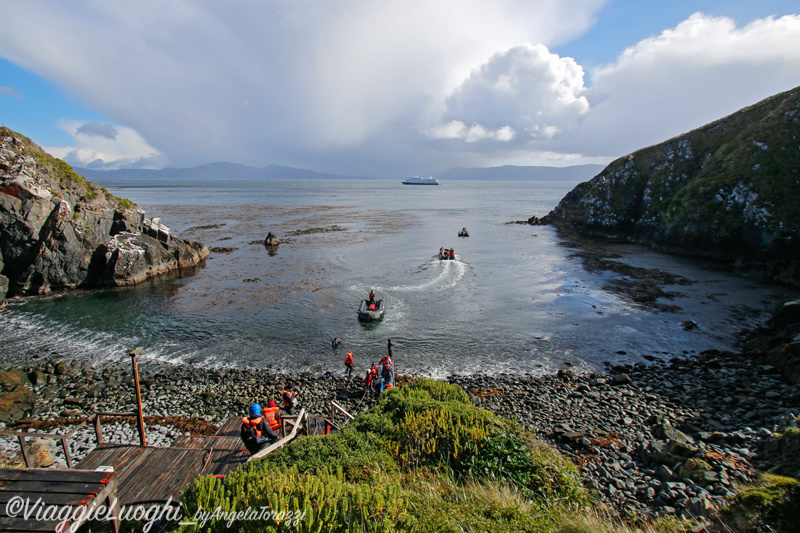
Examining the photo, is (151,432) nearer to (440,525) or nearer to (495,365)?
(440,525)

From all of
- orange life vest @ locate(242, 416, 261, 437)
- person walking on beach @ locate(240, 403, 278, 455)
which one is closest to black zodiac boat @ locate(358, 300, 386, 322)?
person walking on beach @ locate(240, 403, 278, 455)

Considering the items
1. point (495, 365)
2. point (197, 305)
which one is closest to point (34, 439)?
point (197, 305)

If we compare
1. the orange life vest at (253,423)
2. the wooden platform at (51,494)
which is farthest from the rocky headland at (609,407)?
the orange life vest at (253,423)

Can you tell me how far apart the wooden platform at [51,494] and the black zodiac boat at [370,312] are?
2192 cm

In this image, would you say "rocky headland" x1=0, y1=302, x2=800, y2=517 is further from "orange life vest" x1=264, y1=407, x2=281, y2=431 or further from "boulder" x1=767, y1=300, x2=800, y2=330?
"orange life vest" x1=264, y1=407, x2=281, y2=431

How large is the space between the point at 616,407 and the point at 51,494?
1966 centimetres

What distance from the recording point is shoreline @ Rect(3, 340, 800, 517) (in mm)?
11086

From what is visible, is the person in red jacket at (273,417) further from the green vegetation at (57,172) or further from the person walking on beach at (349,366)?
the green vegetation at (57,172)

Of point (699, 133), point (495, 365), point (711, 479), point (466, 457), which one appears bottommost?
point (495, 365)

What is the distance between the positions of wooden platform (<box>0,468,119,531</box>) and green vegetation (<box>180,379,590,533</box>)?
4.82 feet

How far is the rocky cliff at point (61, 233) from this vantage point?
33.4 metres

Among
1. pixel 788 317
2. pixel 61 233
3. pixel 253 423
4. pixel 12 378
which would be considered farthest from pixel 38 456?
pixel 788 317

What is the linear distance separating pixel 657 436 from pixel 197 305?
110ft

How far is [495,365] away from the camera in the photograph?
2245 centimetres
